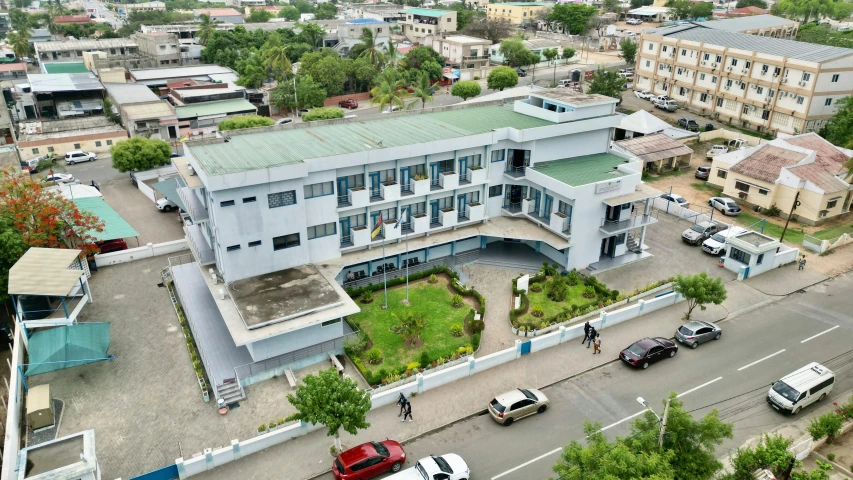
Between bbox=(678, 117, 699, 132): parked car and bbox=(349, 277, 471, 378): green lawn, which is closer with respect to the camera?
bbox=(349, 277, 471, 378): green lawn

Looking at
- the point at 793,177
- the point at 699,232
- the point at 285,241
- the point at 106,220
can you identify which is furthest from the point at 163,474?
the point at 793,177

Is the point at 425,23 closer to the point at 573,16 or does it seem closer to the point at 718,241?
the point at 573,16

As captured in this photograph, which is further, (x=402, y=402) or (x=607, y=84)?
(x=607, y=84)

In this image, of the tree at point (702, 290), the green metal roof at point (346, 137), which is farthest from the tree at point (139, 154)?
the tree at point (702, 290)

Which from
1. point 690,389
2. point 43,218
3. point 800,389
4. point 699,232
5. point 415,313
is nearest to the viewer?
point 800,389

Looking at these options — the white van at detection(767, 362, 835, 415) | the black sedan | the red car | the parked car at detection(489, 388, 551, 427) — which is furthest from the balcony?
the red car

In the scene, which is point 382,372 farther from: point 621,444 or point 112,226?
point 112,226

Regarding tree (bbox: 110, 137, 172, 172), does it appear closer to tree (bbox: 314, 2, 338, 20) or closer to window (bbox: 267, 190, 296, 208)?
window (bbox: 267, 190, 296, 208)
